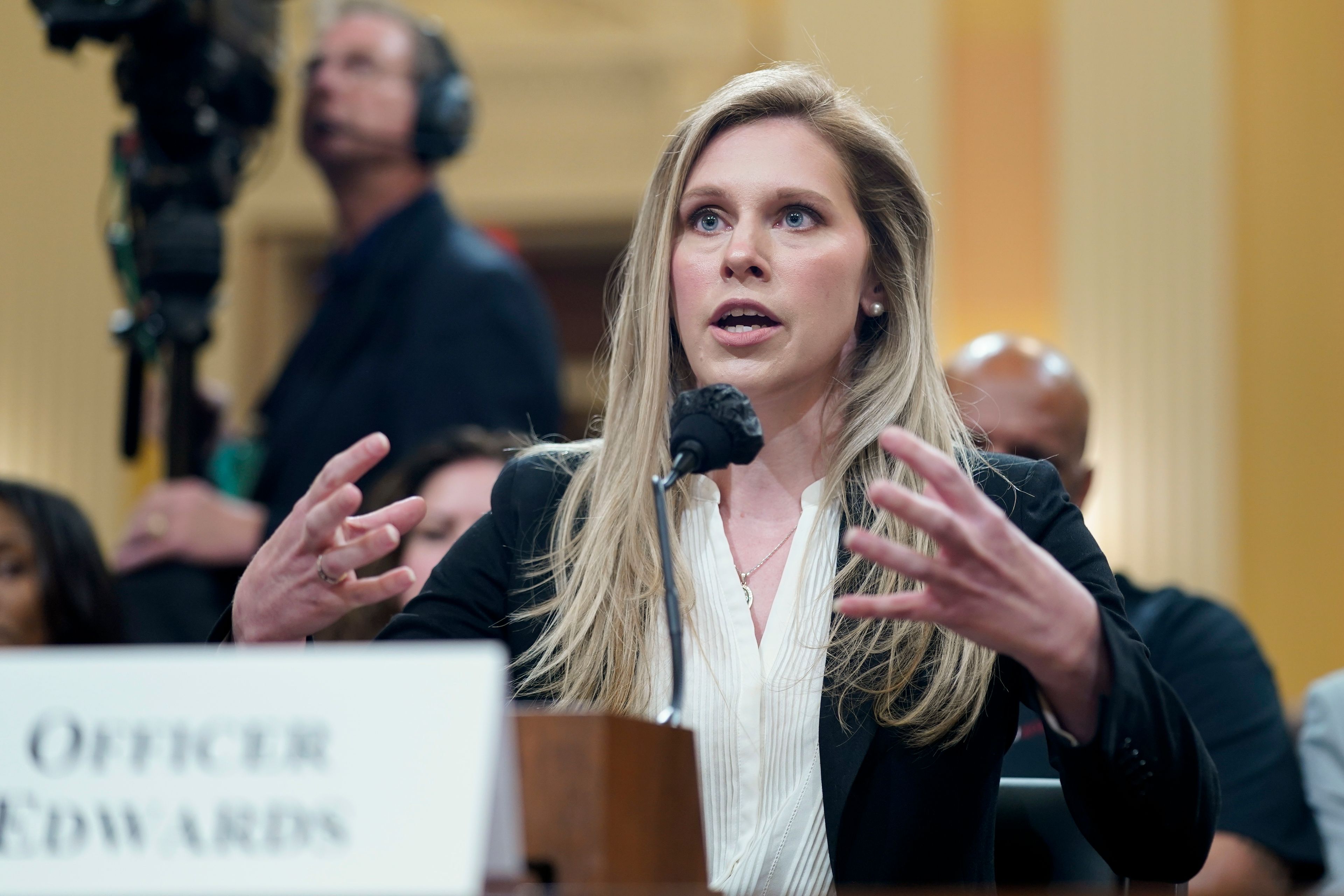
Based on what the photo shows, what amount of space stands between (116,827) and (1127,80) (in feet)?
14.5

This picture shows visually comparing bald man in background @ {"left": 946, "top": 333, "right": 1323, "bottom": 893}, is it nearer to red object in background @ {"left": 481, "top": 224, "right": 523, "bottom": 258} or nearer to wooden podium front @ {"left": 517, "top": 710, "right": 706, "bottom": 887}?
wooden podium front @ {"left": 517, "top": 710, "right": 706, "bottom": 887}

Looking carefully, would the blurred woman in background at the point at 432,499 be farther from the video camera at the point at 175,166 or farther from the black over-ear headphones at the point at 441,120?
the black over-ear headphones at the point at 441,120

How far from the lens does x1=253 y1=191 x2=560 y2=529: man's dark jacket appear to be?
269 centimetres

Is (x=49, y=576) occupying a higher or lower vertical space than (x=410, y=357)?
lower

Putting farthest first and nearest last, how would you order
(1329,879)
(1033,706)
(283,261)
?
1. (283,261)
2. (1329,879)
3. (1033,706)

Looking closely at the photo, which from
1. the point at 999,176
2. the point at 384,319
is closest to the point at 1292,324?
the point at 999,176

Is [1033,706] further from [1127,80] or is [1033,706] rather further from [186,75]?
[1127,80]

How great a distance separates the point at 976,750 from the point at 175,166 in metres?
1.95

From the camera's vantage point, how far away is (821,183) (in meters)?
1.57

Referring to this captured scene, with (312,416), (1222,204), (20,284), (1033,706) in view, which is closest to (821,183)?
(1033,706)

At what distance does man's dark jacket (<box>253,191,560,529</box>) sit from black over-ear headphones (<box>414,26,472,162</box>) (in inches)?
7.0

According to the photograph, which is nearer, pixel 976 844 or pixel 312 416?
pixel 976 844

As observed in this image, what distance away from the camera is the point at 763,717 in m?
1.38

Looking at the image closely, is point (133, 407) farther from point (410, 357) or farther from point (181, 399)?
point (410, 357)
